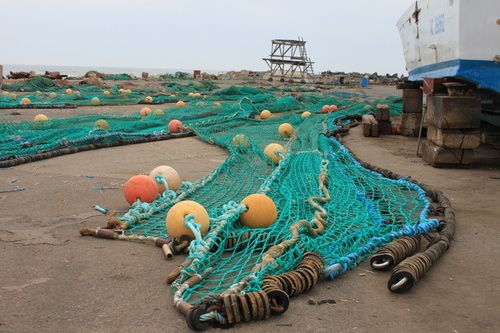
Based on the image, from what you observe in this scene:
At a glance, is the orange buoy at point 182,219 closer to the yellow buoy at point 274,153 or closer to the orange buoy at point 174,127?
the yellow buoy at point 274,153

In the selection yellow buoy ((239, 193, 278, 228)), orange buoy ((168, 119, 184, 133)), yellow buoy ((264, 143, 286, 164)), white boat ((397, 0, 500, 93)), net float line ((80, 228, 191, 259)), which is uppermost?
white boat ((397, 0, 500, 93))

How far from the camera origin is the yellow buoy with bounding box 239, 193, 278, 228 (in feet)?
11.9

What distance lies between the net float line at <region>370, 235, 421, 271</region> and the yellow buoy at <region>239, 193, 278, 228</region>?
0.76 meters

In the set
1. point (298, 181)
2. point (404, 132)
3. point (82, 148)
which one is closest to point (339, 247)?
point (298, 181)

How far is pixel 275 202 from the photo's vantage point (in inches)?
170

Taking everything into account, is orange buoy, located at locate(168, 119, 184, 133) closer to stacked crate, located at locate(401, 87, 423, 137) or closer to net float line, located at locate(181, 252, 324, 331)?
stacked crate, located at locate(401, 87, 423, 137)

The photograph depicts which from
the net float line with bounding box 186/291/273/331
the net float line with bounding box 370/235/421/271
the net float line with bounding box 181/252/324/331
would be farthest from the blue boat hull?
the net float line with bounding box 186/291/273/331

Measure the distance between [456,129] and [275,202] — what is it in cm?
277

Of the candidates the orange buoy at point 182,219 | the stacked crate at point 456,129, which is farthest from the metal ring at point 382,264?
the stacked crate at point 456,129

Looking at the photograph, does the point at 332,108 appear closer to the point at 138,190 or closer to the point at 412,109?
the point at 412,109

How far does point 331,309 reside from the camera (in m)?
2.66

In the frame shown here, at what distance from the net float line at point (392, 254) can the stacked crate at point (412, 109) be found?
242 inches

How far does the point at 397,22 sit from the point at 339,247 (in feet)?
28.2

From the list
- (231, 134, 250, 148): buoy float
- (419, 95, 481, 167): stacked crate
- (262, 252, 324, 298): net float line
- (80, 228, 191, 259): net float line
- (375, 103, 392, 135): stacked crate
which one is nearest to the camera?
(262, 252, 324, 298): net float line
